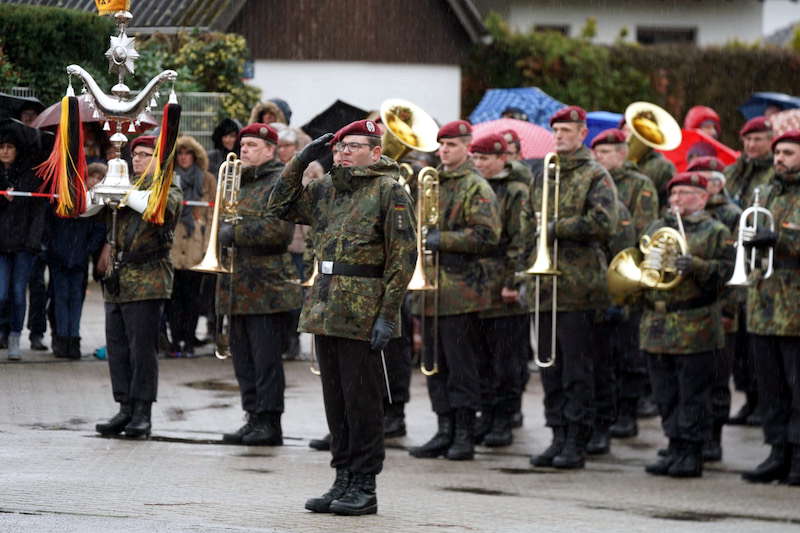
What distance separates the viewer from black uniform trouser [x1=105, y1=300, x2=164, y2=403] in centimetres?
1116

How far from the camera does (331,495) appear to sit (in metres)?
8.86

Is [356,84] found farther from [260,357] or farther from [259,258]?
[260,357]

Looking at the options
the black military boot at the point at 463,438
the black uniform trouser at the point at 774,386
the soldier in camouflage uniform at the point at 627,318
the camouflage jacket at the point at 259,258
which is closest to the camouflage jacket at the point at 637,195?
the soldier in camouflage uniform at the point at 627,318

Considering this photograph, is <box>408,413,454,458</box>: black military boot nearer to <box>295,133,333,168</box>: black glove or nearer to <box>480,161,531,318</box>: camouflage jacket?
<box>480,161,531,318</box>: camouflage jacket

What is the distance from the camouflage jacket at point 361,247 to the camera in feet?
29.0

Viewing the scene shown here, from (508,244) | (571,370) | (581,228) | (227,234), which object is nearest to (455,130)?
(508,244)

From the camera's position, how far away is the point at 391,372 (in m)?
12.2

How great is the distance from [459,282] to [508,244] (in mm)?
645

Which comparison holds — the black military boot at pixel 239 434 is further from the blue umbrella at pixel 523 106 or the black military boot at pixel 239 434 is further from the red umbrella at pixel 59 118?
the blue umbrella at pixel 523 106

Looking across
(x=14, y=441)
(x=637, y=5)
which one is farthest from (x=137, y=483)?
(x=637, y=5)

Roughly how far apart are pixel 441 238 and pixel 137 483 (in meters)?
3.13

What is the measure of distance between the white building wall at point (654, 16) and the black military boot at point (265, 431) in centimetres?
2709

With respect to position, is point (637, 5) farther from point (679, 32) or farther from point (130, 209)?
point (130, 209)

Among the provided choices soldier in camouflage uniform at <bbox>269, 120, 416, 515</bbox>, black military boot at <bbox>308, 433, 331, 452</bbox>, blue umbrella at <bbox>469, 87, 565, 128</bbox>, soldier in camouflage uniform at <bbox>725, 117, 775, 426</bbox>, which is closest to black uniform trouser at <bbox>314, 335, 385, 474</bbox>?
soldier in camouflage uniform at <bbox>269, 120, 416, 515</bbox>
